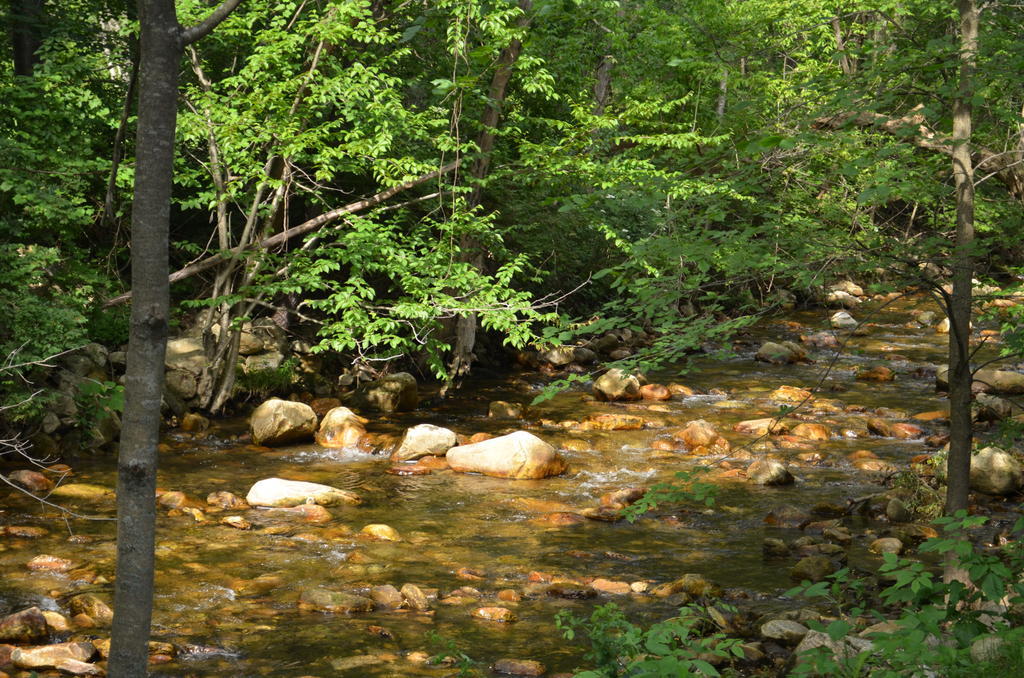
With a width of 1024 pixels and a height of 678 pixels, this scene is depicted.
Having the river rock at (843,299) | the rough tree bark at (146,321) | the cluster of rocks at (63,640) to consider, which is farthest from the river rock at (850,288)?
the rough tree bark at (146,321)

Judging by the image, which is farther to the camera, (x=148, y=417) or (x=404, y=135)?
(x=404, y=135)

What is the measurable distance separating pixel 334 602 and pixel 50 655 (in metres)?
2.02

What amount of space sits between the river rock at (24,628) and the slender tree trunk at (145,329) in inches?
151

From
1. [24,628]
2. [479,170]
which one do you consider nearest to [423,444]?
[479,170]

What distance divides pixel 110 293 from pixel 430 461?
5424 millimetres

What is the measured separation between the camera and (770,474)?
1038cm

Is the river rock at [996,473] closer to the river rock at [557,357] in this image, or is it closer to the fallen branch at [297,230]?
the fallen branch at [297,230]

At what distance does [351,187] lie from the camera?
14633 mm

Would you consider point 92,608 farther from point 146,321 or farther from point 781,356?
point 781,356

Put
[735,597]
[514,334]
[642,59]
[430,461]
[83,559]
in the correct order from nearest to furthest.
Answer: [735,597] < [83,559] < [430,461] < [514,334] < [642,59]

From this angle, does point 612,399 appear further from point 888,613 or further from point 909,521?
point 888,613

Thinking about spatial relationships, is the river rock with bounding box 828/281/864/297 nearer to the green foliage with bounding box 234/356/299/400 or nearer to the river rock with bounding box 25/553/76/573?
the green foliage with bounding box 234/356/299/400

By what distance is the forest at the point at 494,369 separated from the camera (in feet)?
14.5

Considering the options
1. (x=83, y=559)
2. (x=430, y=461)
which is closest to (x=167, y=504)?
(x=83, y=559)
